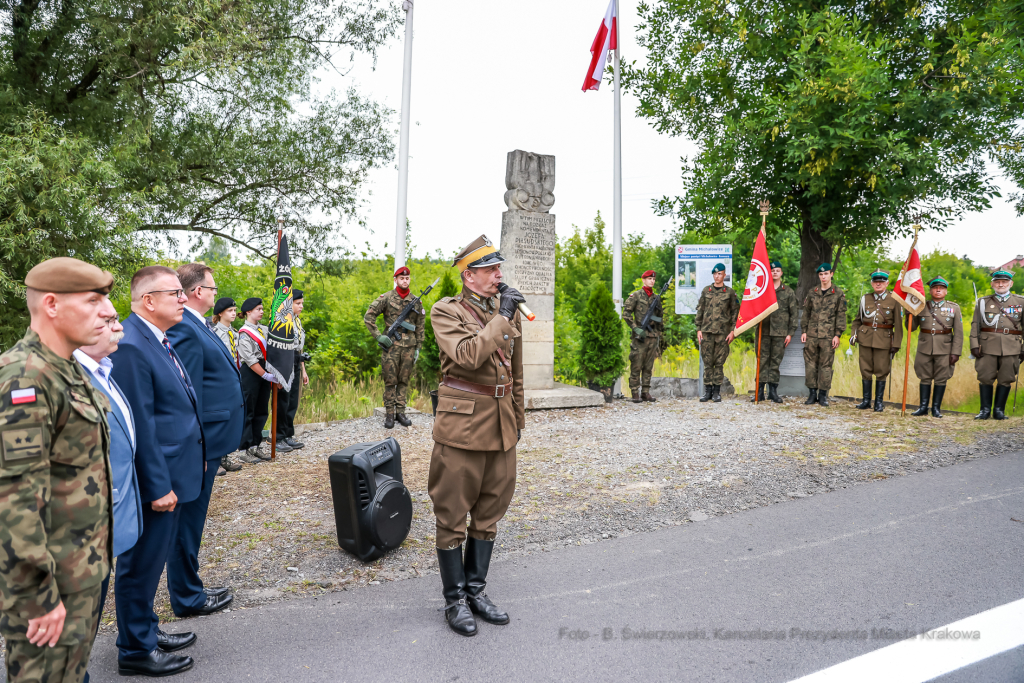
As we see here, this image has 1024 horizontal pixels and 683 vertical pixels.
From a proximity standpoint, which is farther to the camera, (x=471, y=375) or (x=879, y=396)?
(x=879, y=396)

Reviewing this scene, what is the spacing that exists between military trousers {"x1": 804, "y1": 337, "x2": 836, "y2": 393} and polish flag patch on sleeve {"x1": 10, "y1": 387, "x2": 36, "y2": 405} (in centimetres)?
1094

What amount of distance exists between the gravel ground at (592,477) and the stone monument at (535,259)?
2.53 ft

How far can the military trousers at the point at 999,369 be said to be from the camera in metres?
9.23

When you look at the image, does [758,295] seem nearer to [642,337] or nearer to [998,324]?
[642,337]

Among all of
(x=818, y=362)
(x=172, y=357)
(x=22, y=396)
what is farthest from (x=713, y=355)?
(x=22, y=396)

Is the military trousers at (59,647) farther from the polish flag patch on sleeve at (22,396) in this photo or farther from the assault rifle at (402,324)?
the assault rifle at (402,324)

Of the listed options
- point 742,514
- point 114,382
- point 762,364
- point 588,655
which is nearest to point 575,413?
point 762,364

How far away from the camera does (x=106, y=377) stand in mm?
2797

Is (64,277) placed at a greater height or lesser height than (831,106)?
lesser

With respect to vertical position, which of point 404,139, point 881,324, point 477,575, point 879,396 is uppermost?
point 404,139

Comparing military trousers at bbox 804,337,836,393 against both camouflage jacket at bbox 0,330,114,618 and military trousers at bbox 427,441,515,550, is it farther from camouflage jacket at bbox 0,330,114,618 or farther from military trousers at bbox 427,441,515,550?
camouflage jacket at bbox 0,330,114,618

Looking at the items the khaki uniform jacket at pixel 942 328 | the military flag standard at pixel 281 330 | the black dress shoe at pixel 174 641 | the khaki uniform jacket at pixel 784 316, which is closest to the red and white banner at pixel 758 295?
the khaki uniform jacket at pixel 784 316

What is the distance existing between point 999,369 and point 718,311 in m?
4.04

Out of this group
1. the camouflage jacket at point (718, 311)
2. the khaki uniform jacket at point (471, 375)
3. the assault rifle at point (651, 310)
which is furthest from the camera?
the assault rifle at point (651, 310)
